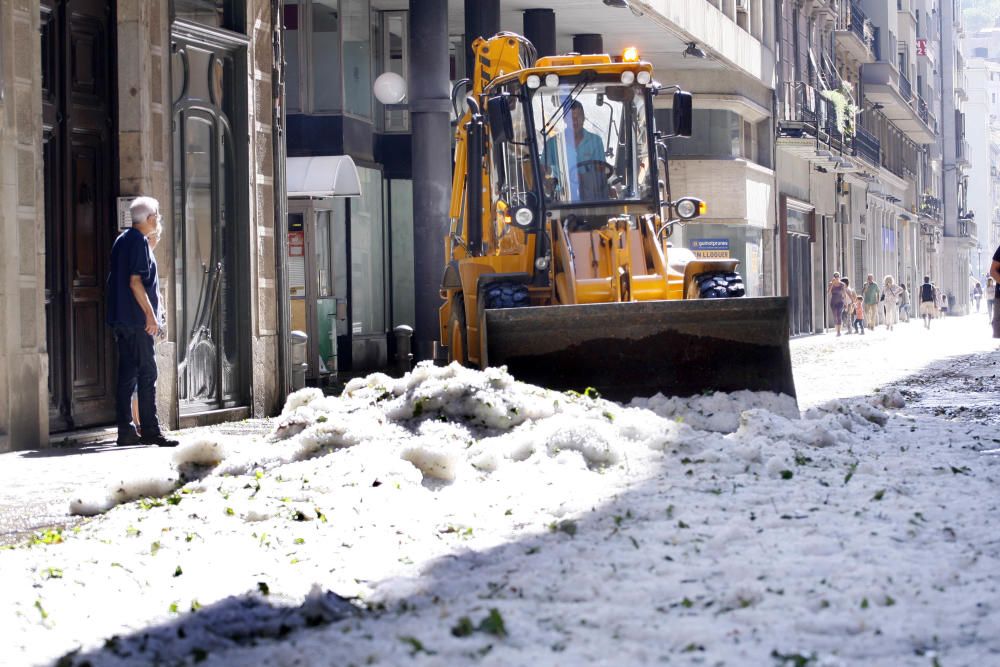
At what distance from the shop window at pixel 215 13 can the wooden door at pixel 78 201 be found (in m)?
1.18

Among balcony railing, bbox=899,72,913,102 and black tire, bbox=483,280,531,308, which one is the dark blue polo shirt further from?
balcony railing, bbox=899,72,913,102

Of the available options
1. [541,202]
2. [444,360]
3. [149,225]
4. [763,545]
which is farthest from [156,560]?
[444,360]

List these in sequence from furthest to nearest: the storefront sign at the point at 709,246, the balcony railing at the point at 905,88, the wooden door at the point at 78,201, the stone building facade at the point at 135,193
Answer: the balcony railing at the point at 905,88 < the storefront sign at the point at 709,246 < the wooden door at the point at 78,201 < the stone building facade at the point at 135,193

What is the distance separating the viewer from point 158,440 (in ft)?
39.1

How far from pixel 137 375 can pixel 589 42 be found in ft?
59.4

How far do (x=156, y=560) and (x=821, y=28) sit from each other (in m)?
46.8

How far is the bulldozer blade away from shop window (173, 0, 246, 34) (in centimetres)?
436

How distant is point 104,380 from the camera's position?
1306cm

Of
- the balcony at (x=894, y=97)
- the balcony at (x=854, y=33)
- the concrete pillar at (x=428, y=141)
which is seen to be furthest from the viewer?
the balcony at (x=894, y=97)

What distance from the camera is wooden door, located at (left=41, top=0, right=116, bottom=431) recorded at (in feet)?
40.9

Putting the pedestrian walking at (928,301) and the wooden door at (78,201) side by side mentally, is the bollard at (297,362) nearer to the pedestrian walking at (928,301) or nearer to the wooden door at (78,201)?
the wooden door at (78,201)

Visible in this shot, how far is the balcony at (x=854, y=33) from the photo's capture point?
53.8m

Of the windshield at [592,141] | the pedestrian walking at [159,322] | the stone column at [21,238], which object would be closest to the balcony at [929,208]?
the windshield at [592,141]

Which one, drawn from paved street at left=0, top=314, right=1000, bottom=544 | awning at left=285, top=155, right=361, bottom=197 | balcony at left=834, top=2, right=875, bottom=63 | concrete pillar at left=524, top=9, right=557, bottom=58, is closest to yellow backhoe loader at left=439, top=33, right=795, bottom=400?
paved street at left=0, top=314, right=1000, bottom=544
